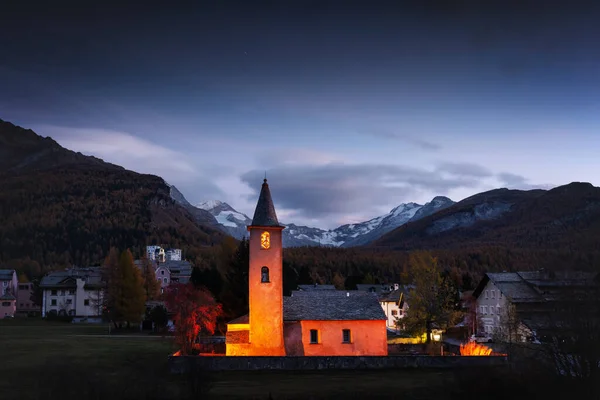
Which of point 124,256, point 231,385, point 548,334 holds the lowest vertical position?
point 231,385

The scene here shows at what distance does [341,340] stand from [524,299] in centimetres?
1789

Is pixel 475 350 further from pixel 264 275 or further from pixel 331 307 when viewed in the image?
pixel 264 275

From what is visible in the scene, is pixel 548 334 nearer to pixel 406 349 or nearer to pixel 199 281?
pixel 406 349

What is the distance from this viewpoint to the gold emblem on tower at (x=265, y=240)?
168ft

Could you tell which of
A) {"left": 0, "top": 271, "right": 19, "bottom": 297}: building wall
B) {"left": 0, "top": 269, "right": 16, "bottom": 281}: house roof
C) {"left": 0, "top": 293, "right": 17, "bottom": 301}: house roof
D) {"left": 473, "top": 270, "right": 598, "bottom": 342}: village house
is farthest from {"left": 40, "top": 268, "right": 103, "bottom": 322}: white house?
{"left": 473, "top": 270, "right": 598, "bottom": 342}: village house

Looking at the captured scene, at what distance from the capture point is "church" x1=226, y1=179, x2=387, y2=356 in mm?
49844

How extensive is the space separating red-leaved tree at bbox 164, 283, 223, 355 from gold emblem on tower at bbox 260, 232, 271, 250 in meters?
9.14

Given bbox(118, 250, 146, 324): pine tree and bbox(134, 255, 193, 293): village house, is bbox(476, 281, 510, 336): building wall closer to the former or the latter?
bbox(118, 250, 146, 324): pine tree

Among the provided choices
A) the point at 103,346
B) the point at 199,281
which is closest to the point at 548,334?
the point at 103,346

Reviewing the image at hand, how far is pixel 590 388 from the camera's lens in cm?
2731

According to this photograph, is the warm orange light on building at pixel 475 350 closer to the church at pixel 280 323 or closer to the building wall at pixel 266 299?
the church at pixel 280 323

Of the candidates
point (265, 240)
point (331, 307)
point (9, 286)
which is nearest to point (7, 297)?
point (9, 286)

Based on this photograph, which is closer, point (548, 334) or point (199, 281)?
point (548, 334)

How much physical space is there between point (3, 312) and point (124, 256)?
50.6 meters
